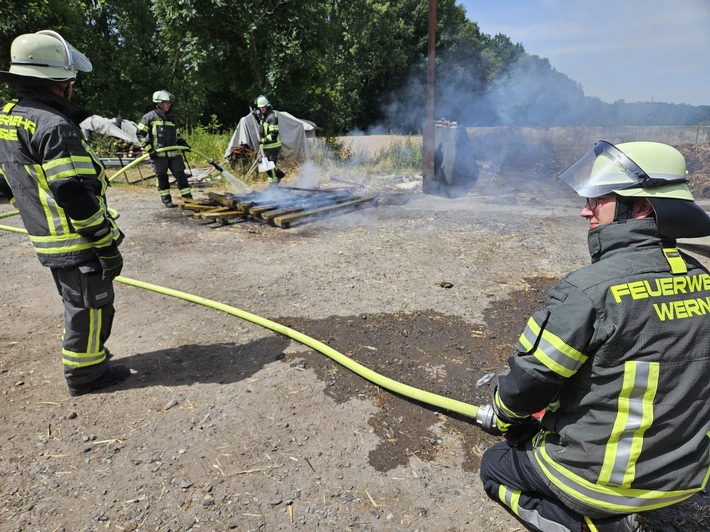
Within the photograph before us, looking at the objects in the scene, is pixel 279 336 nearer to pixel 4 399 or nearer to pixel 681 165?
pixel 4 399

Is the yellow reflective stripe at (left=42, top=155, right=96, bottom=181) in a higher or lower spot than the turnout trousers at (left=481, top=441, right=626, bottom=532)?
A: higher

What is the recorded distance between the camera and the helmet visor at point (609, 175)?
1.62 meters

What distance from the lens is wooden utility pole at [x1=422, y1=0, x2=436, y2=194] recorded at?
1020cm

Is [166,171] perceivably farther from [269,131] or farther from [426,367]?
[426,367]

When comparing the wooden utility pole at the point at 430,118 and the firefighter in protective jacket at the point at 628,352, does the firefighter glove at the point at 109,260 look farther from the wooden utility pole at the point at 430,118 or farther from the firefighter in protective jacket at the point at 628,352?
the wooden utility pole at the point at 430,118

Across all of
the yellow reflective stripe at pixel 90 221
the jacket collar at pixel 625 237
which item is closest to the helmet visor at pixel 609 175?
the jacket collar at pixel 625 237

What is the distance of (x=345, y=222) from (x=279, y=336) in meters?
4.43

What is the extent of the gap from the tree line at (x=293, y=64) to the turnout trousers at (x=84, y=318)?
13012 mm

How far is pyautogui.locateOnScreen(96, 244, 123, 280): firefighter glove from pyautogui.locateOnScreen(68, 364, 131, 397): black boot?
2.49 feet

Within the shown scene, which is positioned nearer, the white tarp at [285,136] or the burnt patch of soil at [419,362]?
the burnt patch of soil at [419,362]

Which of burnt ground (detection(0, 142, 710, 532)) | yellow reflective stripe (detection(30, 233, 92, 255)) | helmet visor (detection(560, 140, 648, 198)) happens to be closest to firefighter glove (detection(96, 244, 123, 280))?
yellow reflective stripe (detection(30, 233, 92, 255))

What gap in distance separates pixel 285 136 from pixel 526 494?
47.1 ft

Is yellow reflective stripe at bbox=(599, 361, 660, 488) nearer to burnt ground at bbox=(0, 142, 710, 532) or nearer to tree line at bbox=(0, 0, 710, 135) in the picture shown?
burnt ground at bbox=(0, 142, 710, 532)

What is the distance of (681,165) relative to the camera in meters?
1.66
